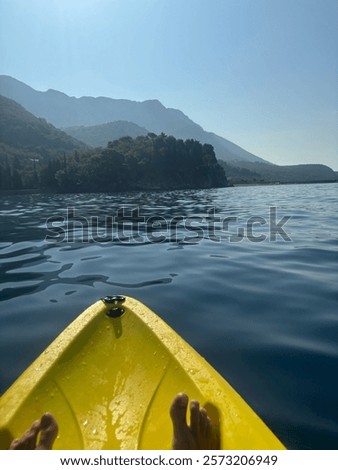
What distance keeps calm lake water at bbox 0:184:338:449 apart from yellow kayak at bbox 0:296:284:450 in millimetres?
787

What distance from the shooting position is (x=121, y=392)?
3293 mm

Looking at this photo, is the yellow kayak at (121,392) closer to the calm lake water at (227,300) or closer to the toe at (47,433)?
the toe at (47,433)

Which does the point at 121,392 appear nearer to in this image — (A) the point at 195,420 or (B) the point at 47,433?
(B) the point at 47,433

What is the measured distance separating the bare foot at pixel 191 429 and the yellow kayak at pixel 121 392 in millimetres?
124

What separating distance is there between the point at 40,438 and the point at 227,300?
168 inches

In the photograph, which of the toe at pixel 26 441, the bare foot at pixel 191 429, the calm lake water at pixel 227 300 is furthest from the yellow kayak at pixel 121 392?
the calm lake water at pixel 227 300

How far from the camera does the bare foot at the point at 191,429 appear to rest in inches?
95.3

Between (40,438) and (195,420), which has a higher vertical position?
(195,420)

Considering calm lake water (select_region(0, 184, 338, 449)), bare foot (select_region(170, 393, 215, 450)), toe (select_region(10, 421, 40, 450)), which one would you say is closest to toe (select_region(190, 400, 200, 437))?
bare foot (select_region(170, 393, 215, 450))

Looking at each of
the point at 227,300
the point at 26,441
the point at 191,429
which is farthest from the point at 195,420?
the point at 227,300

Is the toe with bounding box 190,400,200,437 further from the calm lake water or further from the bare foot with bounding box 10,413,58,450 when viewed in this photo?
the bare foot with bounding box 10,413,58,450

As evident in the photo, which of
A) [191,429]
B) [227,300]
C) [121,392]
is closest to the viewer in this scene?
[191,429]

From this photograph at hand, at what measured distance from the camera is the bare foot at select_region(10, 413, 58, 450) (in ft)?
7.78
